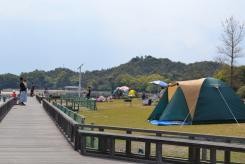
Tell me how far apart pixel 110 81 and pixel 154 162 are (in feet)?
569

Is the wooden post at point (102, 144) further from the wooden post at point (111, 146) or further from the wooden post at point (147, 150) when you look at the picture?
the wooden post at point (147, 150)

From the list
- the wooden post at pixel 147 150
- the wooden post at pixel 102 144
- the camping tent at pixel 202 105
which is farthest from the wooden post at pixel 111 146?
the camping tent at pixel 202 105

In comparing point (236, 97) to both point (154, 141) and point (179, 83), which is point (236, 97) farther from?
point (154, 141)

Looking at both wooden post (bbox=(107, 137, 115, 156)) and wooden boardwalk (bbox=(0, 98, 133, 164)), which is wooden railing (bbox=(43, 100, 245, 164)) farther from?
wooden boardwalk (bbox=(0, 98, 133, 164))

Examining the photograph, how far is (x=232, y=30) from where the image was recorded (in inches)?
2616

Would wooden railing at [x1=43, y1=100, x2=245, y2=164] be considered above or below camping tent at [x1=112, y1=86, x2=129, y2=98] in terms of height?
below

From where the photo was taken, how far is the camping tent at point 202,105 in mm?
28906

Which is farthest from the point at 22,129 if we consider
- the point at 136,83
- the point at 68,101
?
the point at 136,83

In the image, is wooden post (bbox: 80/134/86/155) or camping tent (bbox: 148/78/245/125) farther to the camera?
camping tent (bbox: 148/78/245/125)

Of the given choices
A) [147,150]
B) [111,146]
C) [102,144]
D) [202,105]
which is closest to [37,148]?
[102,144]

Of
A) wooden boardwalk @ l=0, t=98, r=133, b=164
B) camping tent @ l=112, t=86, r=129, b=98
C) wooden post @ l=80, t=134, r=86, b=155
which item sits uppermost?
camping tent @ l=112, t=86, r=129, b=98

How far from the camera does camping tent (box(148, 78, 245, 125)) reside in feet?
94.8

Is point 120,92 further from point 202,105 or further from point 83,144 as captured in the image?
point 83,144

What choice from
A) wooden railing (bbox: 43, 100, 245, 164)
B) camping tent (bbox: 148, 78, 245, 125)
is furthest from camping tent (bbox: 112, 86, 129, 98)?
wooden railing (bbox: 43, 100, 245, 164)
